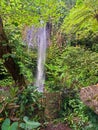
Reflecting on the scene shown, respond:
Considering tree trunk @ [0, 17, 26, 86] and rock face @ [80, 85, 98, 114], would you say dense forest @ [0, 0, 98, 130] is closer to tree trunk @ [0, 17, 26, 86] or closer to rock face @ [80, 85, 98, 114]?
tree trunk @ [0, 17, 26, 86]

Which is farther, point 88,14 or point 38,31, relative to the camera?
point 38,31

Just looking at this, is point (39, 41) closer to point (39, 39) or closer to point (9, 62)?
point (39, 39)

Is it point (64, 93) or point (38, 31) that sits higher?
point (38, 31)

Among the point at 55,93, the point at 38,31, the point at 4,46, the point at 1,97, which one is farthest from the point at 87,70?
the point at 38,31

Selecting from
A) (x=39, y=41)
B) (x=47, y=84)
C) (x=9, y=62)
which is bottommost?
(x=47, y=84)

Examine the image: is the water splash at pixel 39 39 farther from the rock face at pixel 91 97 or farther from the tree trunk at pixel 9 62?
the rock face at pixel 91 97

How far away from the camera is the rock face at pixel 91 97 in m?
1.85

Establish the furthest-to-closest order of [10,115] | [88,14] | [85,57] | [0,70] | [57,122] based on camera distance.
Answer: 1. [0,70]
2. [85,57]
3. [88,14]
4. [57,122]
5. [10,115]

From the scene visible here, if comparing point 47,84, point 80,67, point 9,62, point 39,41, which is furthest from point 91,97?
point 39,41

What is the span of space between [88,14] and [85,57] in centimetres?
126

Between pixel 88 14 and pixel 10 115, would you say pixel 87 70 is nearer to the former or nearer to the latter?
pixel 88 14

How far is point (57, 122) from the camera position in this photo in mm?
4250

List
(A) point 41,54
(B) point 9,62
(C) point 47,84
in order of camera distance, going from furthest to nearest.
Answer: (A) point 41,54 < (C) point 47,84 < (B) point 9,62

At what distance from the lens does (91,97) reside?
Result: 1.94 metres
